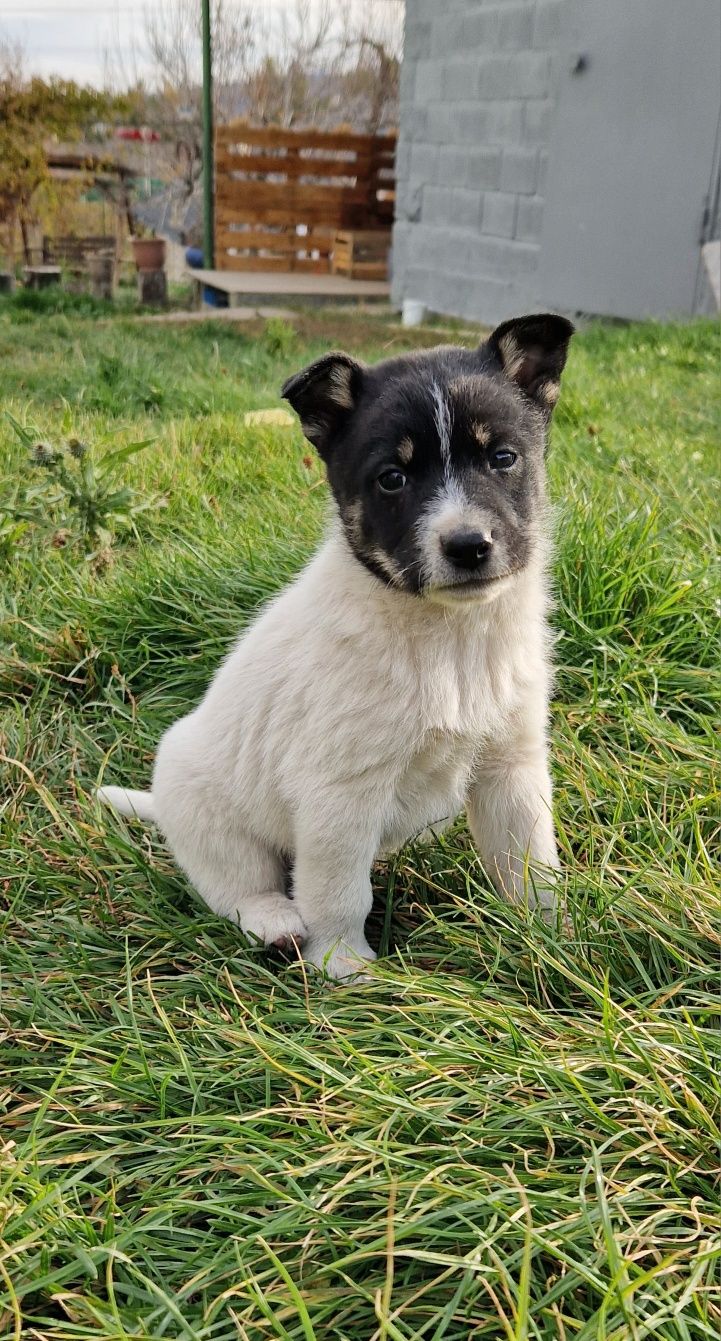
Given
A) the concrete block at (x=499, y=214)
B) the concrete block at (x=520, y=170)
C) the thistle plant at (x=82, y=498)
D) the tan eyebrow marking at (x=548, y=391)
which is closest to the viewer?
the tan eyebrow marking at (x=548, y=391)

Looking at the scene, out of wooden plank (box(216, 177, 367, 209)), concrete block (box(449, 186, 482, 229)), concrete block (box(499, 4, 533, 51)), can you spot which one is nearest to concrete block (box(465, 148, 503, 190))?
concrete block (box(449, 186, 482, 229))

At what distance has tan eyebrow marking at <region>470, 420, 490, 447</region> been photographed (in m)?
2.57

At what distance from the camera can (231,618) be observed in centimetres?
408

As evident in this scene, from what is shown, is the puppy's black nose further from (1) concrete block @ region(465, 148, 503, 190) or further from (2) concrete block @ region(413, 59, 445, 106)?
(2) concrete block @ region(413, 59, 445, 106)

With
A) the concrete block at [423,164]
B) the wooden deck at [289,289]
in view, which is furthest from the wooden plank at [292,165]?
the concrete block at [423,164]

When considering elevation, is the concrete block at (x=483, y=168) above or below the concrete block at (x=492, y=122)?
below

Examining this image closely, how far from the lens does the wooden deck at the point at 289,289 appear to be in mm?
16625

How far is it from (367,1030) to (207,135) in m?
17.0

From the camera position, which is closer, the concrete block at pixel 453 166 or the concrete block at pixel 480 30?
the concrete block at pixel 480 30

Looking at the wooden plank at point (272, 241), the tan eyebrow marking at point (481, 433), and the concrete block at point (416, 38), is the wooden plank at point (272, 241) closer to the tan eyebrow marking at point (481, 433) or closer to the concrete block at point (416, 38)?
the concrete block at point (416, 38)

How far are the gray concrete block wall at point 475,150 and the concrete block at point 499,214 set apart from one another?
0.01m

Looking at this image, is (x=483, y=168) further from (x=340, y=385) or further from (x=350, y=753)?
(x=350, y=753)

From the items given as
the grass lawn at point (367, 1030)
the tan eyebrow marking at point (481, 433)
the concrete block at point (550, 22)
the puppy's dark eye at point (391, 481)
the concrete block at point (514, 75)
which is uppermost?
the concrete block at point (550, 22)

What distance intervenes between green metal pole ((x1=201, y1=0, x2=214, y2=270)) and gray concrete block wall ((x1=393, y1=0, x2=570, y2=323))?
Result: 2.87 metres
